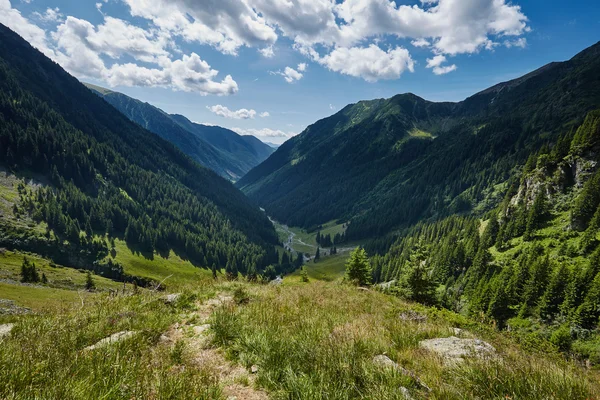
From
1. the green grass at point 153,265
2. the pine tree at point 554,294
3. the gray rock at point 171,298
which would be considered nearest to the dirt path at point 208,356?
the gray rock at point 171,298

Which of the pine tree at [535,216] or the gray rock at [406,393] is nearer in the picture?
the gray rock at [406,393]

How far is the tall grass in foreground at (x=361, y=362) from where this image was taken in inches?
177

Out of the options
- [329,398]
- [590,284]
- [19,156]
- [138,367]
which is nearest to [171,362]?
[138,367]

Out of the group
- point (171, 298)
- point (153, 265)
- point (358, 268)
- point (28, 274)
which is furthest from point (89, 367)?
point (153, 265)

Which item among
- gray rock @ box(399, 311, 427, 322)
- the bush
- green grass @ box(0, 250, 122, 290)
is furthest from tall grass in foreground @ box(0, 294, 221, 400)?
green grass @ box(0, 250, 122, 290)

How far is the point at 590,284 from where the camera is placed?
200 ft

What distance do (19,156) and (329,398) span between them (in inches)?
9935

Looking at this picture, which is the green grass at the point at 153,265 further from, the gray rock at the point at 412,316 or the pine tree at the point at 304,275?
the gray rock at the point at 412,316

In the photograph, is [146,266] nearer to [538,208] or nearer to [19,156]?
[19,156]

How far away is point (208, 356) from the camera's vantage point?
6910mm

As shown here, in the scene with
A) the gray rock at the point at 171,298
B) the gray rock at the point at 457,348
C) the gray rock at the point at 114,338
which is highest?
the gray rock at the point at 457,348

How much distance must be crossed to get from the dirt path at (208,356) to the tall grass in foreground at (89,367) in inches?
17.2

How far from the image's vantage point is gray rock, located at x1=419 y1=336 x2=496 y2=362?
6258mm

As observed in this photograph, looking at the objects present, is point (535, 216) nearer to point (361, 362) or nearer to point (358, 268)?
point (358, 268)
